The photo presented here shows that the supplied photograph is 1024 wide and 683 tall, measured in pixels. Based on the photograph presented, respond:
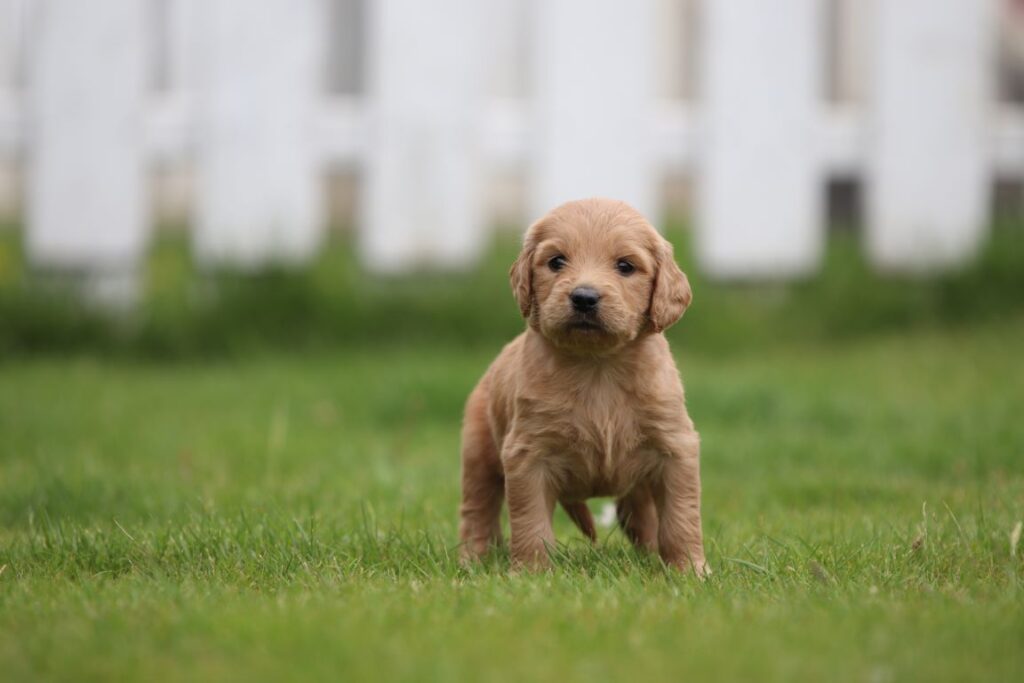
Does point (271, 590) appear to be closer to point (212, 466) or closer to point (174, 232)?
point (212, 466)

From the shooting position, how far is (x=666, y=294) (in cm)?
297

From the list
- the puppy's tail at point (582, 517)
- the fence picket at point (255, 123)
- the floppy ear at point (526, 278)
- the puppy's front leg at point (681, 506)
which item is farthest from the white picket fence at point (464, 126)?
the puppy's front leg at point (681, 506)

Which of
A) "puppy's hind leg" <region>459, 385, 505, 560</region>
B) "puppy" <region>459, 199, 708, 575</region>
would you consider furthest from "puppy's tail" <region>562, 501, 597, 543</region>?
"puppy" <region>459, 199, 708, 575</region>

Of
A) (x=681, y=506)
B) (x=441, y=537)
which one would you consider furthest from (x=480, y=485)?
(x=681, y=506)

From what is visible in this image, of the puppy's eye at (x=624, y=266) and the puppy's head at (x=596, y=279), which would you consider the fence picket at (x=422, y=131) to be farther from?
the puppy's eye at (x=624, y=266)

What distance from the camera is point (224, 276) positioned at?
6.57m

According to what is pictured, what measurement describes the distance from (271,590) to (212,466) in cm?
188

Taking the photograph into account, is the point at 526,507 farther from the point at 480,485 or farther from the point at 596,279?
the point at 596,279

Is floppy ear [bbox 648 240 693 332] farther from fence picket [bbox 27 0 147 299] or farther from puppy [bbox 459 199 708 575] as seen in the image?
fence picket [bbox 27 0 147 299]

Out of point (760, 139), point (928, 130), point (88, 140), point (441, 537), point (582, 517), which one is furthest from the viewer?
point (928, 130)

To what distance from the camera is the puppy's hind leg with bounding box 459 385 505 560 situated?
10.7 ft

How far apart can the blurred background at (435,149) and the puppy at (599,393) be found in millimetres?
3581

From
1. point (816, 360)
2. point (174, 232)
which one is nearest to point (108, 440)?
point (816, 360)

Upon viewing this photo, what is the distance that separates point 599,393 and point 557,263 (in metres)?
0.33
